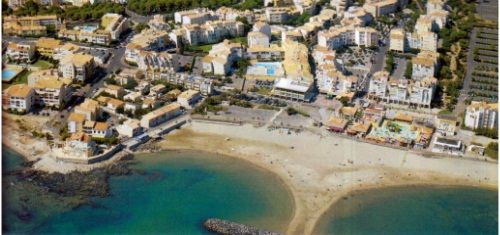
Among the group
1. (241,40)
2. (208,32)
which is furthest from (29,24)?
(241,40)

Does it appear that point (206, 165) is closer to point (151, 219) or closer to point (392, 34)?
point (151, 219)

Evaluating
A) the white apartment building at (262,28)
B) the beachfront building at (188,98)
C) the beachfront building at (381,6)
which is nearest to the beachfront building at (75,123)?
the beachfront building at (188,98)

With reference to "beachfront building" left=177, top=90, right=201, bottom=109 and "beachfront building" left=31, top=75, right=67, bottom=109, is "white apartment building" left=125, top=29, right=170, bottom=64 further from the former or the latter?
"beachfront building" left=31, top=75, right=67, bottom=109

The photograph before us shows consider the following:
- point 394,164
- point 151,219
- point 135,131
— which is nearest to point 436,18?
point 394,164

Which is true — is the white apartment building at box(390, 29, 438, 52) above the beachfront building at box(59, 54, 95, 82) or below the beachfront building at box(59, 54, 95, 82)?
above

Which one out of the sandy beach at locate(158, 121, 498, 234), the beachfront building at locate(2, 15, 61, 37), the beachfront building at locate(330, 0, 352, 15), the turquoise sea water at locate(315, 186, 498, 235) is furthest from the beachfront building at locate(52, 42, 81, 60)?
the turquoise sea water at locate(315, 186, 498, 235)

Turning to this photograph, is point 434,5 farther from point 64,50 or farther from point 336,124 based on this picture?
point 64,50
